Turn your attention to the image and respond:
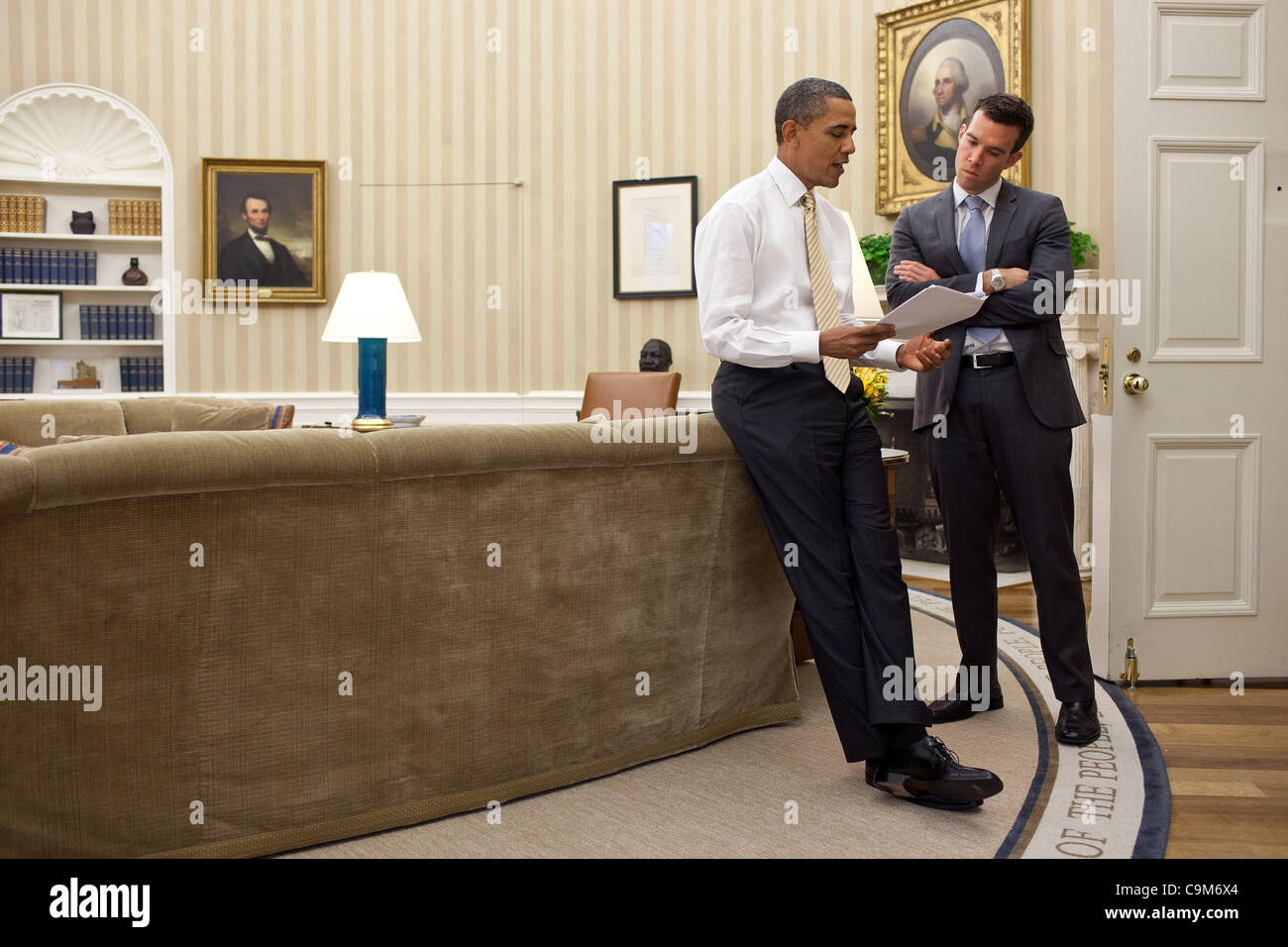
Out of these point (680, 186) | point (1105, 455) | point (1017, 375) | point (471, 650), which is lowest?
point (471, 650)

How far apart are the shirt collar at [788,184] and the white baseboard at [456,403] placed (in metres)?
4.26

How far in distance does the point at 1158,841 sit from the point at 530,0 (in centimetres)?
618

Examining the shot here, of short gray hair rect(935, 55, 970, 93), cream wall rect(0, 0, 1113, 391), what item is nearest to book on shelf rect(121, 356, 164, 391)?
cream wall rect(0, 0, 1113, 391)

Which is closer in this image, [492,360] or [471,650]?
[471,650]

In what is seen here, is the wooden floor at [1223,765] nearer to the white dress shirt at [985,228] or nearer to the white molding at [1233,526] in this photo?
the white molding at [1233,526]

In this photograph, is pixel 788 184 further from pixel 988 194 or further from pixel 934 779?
pixel 934 779

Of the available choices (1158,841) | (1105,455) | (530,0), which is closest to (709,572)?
(1158,841)

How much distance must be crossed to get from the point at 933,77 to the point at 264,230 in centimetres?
414

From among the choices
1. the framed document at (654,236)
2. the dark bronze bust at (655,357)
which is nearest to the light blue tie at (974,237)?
the dark bronze bust at (655,357)

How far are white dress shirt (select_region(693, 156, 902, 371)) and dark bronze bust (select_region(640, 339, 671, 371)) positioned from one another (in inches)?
156

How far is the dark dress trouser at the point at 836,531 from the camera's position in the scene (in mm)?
2342

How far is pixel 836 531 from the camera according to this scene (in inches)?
95.6
